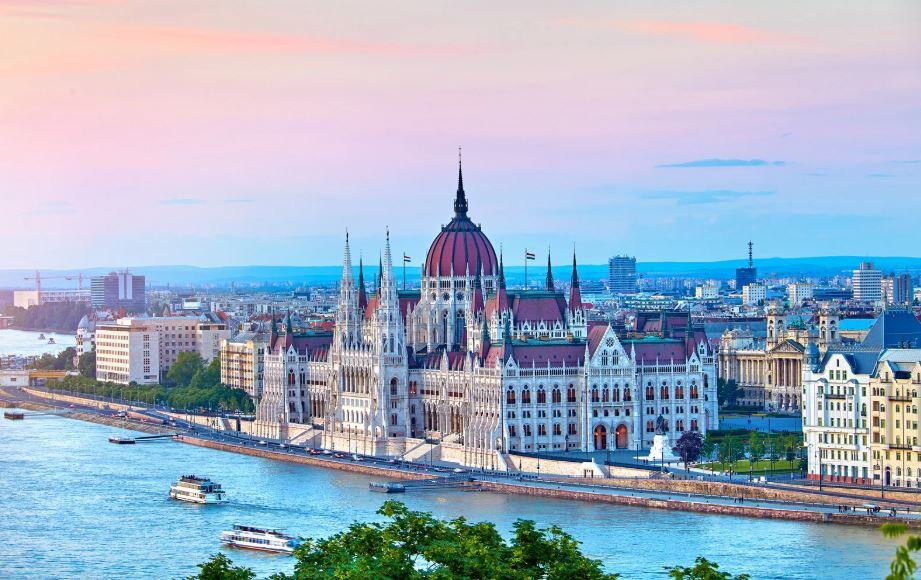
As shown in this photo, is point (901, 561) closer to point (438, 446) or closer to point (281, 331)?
point (438, 446)

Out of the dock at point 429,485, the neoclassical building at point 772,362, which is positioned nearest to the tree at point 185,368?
the neoclassical building at point 772,362

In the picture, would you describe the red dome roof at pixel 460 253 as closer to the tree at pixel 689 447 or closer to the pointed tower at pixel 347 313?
the pointed tower at pixel 347 313

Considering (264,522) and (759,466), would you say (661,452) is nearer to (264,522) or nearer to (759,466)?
(759,466)

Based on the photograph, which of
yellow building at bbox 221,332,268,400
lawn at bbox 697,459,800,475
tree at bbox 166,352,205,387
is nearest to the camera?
lawn at bbox 697,459,800,475

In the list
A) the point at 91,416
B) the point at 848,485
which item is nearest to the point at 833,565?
the point at 848,485

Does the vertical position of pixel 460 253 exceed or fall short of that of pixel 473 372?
it exceeds it

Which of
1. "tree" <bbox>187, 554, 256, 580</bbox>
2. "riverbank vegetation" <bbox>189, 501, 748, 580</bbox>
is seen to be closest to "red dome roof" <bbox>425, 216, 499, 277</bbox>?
"riverbank vegetation" <bbox>189, 501, 748, 580</bbox>

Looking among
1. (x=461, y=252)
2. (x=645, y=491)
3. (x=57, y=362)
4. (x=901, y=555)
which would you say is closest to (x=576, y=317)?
(x=461, y=252)

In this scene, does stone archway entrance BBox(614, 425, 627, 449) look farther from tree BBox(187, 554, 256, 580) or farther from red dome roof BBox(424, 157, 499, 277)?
tree BBox(187, 554, 256, 580)
